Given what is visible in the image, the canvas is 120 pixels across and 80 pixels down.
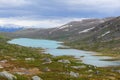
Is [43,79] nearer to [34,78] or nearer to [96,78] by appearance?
[34,78]

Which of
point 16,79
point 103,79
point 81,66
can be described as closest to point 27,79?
point 16,79

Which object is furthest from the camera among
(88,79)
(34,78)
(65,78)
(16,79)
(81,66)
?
(81,66)

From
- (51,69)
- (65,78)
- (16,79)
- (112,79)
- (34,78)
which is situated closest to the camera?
(16,79)

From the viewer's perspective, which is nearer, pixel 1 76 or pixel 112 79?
pixel 1 76

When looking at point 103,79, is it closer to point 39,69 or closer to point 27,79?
point 39,69

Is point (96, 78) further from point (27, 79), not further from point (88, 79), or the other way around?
point (27, 79)

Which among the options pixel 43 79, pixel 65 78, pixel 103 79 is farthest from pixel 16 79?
pixel 103 79

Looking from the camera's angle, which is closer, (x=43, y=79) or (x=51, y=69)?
(x=43, y=79)

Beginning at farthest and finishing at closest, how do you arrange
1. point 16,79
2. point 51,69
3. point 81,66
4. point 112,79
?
point 81,66 → point 51,69 → point 112,79 → point 16,79

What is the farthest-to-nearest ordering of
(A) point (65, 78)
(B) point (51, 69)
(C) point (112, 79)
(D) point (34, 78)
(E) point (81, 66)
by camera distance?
(E) point (81, 66) < (B) point (51, 69) < (C) point (112, 79) < (A) point (65, 78) < (D) point (34, 78)
